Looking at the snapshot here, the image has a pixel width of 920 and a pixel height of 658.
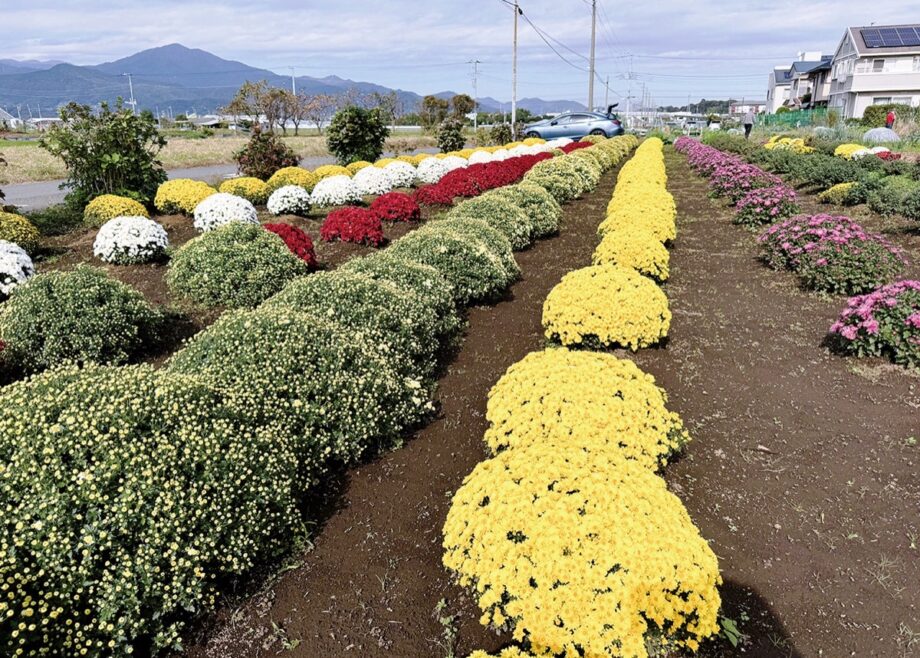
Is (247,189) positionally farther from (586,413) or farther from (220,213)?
(586,413)

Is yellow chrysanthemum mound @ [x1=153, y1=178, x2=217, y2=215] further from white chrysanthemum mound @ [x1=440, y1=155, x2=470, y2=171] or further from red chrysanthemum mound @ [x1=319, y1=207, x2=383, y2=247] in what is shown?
white chrysanthemum mound @ [x1=440, y1=155, x2=470, y2=171]

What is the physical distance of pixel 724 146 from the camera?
3256 cm

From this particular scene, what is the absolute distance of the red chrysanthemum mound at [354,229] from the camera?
10312mm

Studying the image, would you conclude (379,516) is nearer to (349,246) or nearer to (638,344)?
(638,344)

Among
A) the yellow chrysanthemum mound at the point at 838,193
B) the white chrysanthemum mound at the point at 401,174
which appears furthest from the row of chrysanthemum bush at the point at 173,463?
the yellow chrysanthemum mound at the point at 838,193

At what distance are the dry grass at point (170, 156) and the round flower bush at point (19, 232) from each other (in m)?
18.2

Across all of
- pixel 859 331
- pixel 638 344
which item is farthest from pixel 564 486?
pixel 859 331

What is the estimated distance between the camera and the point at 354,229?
10305mm

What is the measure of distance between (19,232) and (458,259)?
7895 millimetres

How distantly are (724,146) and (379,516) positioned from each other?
35.2 metres

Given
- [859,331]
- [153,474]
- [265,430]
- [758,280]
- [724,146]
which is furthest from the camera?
[724,146]

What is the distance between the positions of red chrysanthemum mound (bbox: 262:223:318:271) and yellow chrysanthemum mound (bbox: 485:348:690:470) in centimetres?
529

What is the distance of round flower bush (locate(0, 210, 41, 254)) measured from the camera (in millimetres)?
9266

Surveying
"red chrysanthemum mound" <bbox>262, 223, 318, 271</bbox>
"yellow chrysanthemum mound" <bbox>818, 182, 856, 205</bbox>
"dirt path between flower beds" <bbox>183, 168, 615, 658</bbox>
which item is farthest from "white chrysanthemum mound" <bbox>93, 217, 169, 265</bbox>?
"yellow chrysanthemum mound" <bbox>818, 182, 856, 205</bbox>
